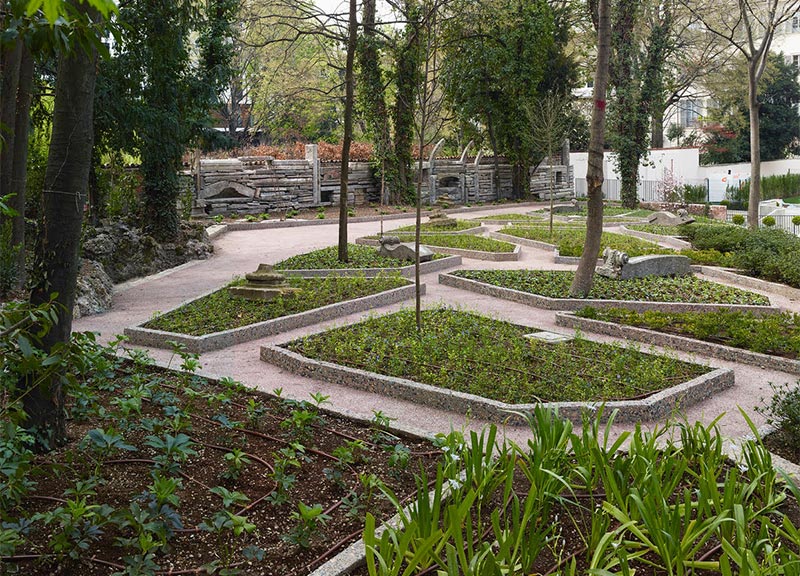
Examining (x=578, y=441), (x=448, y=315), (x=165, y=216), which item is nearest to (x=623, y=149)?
(x=165, y=216)

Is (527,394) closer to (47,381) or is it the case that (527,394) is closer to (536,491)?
(536,491)

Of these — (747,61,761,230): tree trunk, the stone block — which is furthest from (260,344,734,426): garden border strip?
(747,61,761,230): tree trunk

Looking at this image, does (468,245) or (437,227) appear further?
(437,227)

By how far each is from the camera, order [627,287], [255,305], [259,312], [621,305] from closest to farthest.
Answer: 1. [259,312]
2. [255,305]
3. [621,305]
4. [627,287]

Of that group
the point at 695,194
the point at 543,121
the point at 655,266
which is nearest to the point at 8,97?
the point at 655,266

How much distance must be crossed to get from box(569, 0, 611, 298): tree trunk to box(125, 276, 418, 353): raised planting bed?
2.51 m

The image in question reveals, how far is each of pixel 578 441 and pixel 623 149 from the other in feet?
93.1

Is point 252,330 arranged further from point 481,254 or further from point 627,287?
point 481,254

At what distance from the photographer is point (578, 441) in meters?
4.87

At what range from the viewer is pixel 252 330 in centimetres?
1011

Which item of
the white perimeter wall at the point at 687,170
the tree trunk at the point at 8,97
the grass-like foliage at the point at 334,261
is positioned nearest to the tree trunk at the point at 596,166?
the grass-like foliage at the point at 334,261

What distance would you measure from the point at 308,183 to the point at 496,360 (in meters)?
21.2

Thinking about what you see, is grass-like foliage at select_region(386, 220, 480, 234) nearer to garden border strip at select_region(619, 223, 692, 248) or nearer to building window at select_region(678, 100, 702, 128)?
garden border strip at select_region(619, 223, 692, 248)

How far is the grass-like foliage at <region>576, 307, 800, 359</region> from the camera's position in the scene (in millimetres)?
9219
